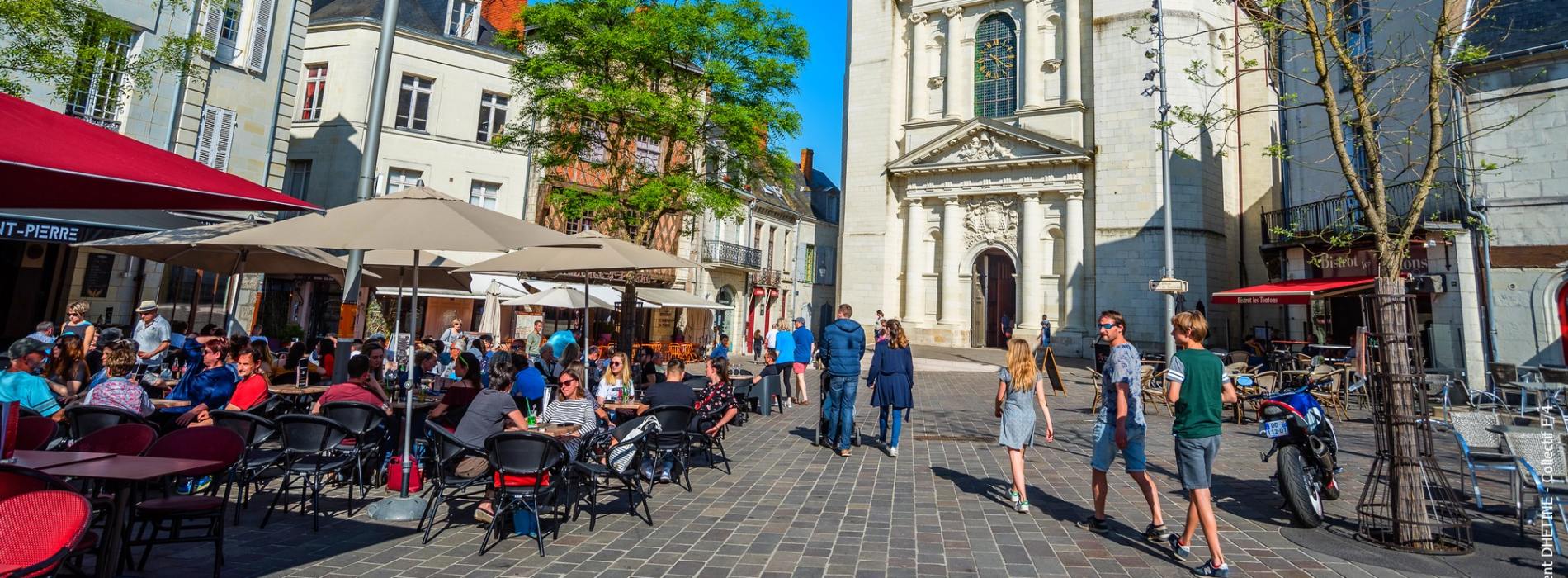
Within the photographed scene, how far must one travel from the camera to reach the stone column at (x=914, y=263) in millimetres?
25906

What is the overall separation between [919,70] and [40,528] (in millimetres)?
27811

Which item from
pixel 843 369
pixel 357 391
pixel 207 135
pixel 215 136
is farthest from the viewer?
pixel 215 136

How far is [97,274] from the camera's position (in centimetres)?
1261

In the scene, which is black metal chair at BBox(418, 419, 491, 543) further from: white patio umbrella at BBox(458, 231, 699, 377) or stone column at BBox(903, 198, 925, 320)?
stone column at BBox(903, 198, 925, 320)

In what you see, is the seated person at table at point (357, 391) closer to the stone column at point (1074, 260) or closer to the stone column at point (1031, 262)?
the stone column at point (1031, 262)

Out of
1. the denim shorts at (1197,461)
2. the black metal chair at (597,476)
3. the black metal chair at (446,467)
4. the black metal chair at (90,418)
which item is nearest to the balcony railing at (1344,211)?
the denim shorts at (1197,461)

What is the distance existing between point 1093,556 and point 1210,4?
85.0 ft

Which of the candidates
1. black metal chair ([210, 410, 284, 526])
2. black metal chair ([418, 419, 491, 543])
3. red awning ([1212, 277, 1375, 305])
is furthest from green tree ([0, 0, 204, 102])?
red awning ([1212, 277, 1375, 305])

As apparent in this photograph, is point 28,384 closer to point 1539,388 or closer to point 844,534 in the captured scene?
point 844,534

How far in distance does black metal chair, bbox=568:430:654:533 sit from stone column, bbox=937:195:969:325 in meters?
20.7

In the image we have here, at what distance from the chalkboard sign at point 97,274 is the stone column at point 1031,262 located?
24042 millimetres

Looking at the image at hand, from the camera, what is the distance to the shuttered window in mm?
13117

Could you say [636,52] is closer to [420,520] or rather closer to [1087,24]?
[420,520]

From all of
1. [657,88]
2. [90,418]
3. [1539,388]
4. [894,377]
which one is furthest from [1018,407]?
[657,88]
